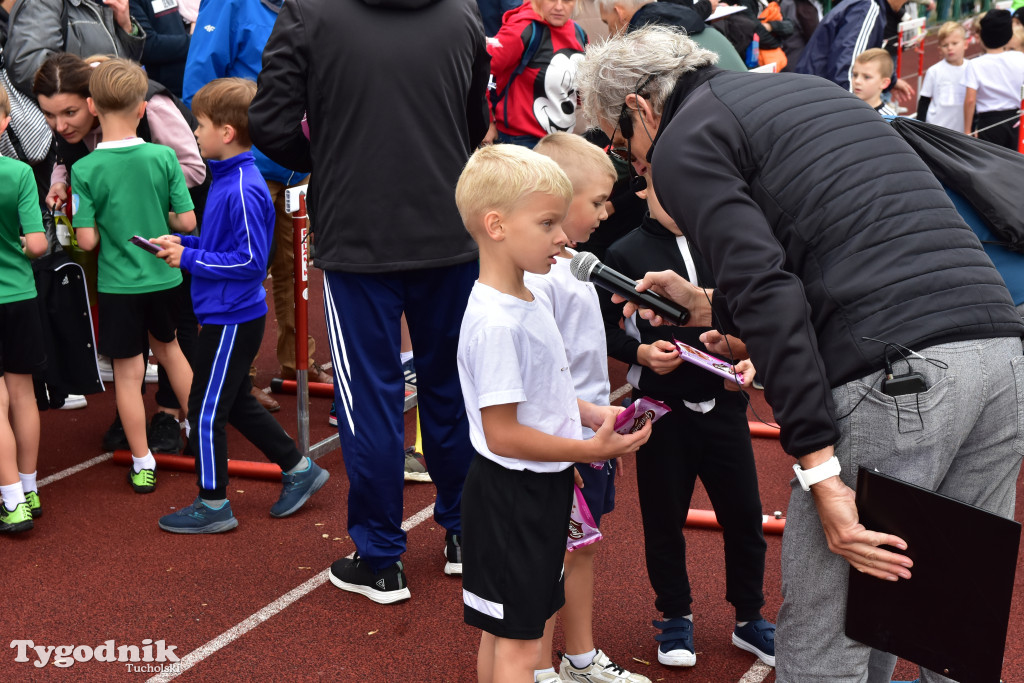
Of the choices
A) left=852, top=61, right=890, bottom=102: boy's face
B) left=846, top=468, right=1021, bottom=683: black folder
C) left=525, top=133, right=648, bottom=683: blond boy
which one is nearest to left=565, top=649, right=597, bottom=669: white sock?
left=525, top=133, right=648, bottom=683: blond boy

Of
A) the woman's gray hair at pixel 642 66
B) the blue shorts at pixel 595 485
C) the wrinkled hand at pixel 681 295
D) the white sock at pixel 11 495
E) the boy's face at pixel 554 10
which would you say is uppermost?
the woman's gray hair at pixel 642 66

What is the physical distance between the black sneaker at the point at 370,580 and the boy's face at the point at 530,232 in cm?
176

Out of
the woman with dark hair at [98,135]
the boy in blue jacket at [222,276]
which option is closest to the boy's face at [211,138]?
the boy in blue jacket at [222,276]

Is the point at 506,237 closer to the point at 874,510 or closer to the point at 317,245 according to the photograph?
the point at 874,510

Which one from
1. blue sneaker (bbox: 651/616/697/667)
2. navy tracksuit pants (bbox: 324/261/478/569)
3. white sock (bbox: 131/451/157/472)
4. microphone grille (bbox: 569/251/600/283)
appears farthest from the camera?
white sock (bbox: 131/451/157/472)

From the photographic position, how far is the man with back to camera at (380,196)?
146 inches

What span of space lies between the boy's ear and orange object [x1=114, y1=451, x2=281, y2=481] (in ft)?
9.19

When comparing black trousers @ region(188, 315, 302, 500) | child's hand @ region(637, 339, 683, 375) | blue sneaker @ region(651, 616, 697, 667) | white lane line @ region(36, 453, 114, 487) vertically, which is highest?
child's hand @ region(637, 339, 683, 375)

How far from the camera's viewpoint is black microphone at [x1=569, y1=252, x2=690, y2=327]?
2.82 meters

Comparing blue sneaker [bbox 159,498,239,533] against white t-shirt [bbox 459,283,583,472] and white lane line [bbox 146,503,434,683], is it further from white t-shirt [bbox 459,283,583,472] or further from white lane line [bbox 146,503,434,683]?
white t-shirt [bbox 459,283,583,472]

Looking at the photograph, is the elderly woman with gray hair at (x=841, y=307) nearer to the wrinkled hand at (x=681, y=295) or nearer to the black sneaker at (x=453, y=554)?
the wrinkled hand at (x=681, y=295)

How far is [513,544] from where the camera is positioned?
8.93 feet

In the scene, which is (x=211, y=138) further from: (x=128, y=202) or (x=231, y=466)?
(x=231, y=466)

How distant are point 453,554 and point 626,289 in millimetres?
1742
